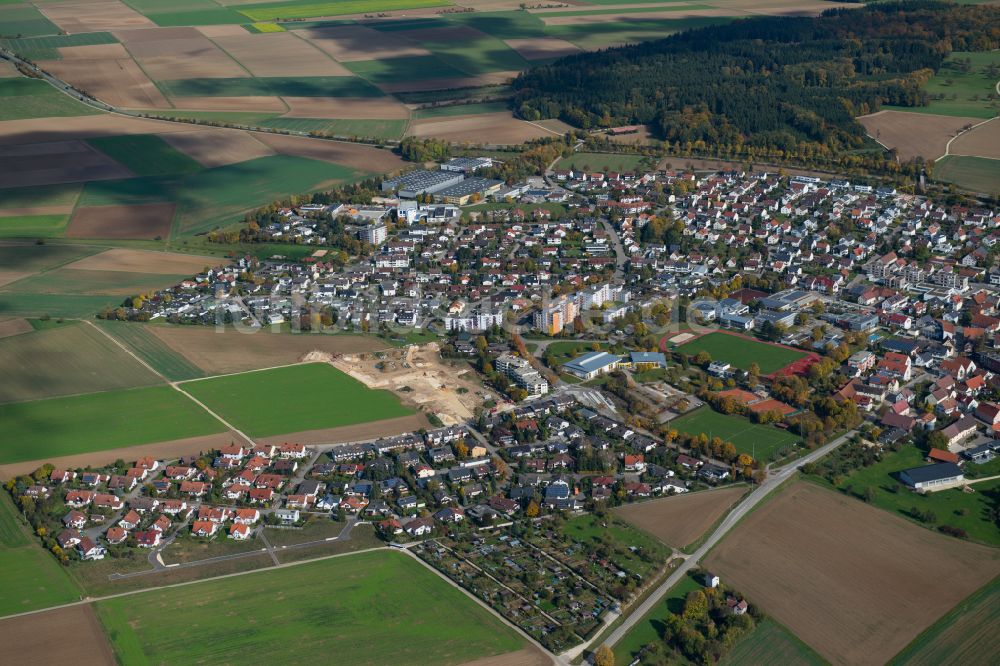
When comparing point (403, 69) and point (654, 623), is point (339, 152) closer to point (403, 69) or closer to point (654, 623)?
point (403, 69)

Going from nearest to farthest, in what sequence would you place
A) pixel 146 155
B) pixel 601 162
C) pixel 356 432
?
pixel 356 432 < pixel 601 162 < pixel 146 155

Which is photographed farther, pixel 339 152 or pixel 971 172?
pixel 339 152

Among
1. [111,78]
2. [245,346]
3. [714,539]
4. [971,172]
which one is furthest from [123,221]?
[971,172]

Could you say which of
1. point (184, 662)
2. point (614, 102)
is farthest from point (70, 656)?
point (614, 102)

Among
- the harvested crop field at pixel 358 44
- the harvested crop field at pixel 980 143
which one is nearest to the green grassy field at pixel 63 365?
the harvested crop field at pixel 980 143

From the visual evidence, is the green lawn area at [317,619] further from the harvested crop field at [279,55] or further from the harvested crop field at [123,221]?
the harvested crop field at [279,55]

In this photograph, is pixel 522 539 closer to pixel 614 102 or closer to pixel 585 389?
pixel 585 389

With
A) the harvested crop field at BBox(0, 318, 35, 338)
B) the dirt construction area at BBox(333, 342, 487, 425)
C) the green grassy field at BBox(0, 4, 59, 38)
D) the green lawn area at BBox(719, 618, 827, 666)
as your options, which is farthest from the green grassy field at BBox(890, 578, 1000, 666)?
the green grassy field at BBox(0, 4, 59, 38)
